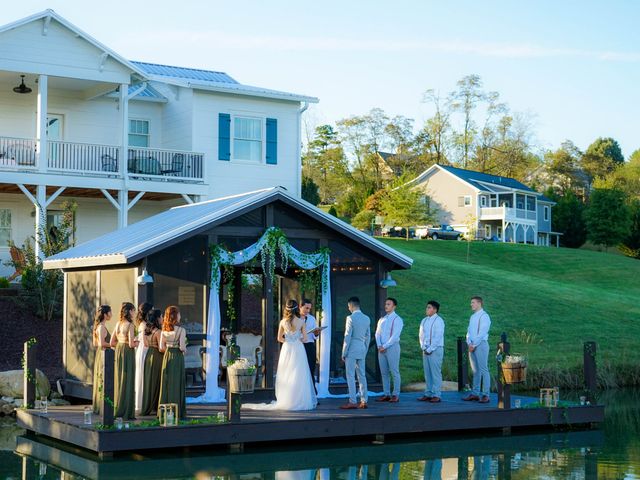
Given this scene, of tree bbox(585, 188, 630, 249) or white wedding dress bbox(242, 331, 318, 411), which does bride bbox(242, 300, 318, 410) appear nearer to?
white wedding dress bbox(242, 331, 318, 411)

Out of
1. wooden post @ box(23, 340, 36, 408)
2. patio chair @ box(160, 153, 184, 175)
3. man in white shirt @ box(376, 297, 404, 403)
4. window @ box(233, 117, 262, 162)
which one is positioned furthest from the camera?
window @ box(233, 117, 262, 162)

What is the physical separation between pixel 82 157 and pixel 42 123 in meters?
1.76

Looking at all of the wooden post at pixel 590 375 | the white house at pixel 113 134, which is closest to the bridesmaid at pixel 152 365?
the wooden post at pixel 590 375

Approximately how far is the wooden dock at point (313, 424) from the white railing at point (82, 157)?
12.8 metres

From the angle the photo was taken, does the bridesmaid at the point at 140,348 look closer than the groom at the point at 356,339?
Yes

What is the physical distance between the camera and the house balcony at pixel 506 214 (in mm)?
66312

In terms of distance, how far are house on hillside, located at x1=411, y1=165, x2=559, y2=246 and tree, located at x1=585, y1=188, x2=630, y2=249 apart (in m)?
5.20

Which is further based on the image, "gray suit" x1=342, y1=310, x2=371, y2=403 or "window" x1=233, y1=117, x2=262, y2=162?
"window" x1=233, y1=117, x2=262, y2=162

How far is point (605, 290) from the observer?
44094mm

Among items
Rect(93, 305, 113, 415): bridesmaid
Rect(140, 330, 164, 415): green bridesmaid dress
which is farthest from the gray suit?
Rect(93, 305, 113, 415): bridesmaid

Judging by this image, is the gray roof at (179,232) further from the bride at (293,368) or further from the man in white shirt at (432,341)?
the bride at (293,368)

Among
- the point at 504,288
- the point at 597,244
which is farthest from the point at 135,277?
the point at 597,244

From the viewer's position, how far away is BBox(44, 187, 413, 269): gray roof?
16.0 meters

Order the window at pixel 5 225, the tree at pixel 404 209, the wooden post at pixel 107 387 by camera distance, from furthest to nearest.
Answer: the tree at pixel 404 209 < the window at pixel 5 225 < the wooden post at pixel 107 387
